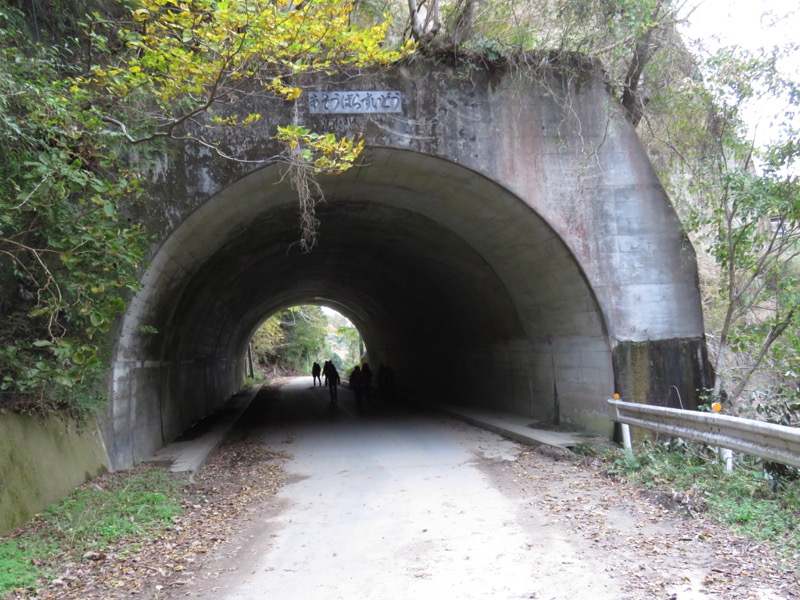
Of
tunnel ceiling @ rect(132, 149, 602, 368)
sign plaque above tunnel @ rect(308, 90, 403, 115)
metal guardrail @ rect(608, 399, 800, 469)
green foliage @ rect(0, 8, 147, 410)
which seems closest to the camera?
metal guardrail @ rect(608, 399, 800, 469)

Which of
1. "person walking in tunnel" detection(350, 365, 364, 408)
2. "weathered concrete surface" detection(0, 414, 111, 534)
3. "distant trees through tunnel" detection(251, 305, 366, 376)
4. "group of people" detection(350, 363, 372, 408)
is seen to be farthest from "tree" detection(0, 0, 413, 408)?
"distant trees through tunnel" detection(251, 305, 366, 376)

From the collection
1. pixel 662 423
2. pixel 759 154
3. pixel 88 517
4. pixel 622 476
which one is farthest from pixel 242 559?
pixel 759 154

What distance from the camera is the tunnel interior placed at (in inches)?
360

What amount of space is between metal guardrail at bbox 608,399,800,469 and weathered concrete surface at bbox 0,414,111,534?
637cm

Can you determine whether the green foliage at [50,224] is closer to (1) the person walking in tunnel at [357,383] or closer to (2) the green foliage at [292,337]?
(1) the person walking in tunnel at [357,383]

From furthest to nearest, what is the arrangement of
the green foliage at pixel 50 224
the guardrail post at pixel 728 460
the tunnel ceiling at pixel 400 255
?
the tunnel ceiling at pixel 400 255 < the guardrail post at pixel 728 460 < the green foliage at pixel 50 224

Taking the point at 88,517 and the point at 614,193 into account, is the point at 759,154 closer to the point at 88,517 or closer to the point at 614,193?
the point at 614,193

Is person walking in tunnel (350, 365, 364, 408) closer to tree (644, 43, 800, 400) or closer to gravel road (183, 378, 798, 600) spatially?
gravel road (183, 378, 798, 600)

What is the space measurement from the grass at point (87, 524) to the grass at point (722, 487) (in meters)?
5.09

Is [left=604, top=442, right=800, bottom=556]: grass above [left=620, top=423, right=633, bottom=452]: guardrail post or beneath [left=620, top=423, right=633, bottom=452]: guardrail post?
beneath

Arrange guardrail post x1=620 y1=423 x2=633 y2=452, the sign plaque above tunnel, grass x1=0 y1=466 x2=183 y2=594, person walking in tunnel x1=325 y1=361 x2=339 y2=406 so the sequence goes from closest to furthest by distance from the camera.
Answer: grass x1=0 y1=466 x2=183 y2=594 → guardrail post x1=620 y1=423 x2=633 y2=452 → the sign plaque above tunnel → person walking in tunnel x1=325 y1=361 x2=339 y2=406

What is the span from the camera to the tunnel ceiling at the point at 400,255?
9367mm

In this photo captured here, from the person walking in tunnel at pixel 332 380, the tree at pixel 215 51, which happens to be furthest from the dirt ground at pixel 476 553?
the person walking in tunnel at pixel 332 380

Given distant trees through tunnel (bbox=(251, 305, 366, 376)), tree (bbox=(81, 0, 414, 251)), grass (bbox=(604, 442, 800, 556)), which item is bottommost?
grass (bbox=(604, 442, 800, 556))
